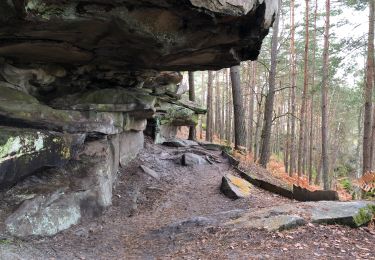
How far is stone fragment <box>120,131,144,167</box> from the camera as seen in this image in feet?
33.5

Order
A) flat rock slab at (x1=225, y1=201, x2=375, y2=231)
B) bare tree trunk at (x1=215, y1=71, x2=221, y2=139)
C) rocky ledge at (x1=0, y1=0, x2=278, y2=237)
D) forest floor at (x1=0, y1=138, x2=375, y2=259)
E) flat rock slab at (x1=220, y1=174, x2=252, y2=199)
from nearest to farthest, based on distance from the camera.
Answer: forest floor at (x1=0, y1=138, x2=375, y2=259)
rocky ledge at (x1=0, y1=0, x2=278, y2=237)
flat rock slab at (x1=225, y1=201, x2=375, y2=231)
flat rock slab at (x1=220, y1=174, x2=252, y2=199)
bare tree trunk at (x1=215, y1=71, x2=221, y2=139)

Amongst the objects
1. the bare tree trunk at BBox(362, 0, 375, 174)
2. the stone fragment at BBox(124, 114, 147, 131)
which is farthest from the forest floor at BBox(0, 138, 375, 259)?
the bare tree trunk at BBox(362, 0, 375, 174)

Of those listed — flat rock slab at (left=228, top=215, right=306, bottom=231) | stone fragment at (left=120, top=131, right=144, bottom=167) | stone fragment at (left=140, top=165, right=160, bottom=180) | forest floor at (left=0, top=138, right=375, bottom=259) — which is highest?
stone fragment at (left=120, top=131, right=144, bottom=167)

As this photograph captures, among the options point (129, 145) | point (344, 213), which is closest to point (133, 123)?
Result: point (129, 145)

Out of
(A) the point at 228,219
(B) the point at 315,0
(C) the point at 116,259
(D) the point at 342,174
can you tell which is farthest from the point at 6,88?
(D) the point at 342,174

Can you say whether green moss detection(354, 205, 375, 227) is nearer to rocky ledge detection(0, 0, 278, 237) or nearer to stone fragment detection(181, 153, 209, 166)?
rocky ledge detection(0, 0, 278, 237)

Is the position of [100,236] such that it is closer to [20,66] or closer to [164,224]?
[164,224]

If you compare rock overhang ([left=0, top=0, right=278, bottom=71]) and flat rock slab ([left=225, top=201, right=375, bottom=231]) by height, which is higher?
rock overhang ([left=0, top=0, right=278, bottom=71])

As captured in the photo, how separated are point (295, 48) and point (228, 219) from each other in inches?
807

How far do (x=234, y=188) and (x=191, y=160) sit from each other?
2941mm

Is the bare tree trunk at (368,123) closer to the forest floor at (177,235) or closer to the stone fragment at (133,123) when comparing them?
the forest floor at (177,235)

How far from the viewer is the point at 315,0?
2177 cm

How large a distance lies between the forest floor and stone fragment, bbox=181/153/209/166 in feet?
5.82

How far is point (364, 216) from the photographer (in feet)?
20.1
